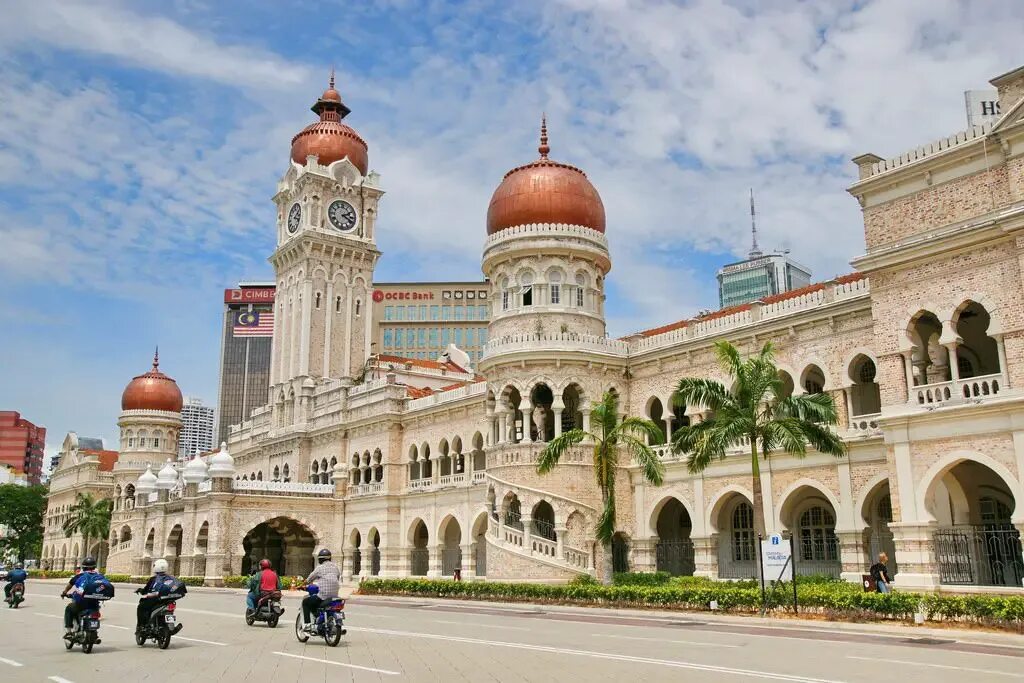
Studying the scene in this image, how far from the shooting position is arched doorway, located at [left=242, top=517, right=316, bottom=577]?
4575cm

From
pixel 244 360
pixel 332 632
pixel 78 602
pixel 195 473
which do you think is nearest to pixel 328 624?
pixel 332 632

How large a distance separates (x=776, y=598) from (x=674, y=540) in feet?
41.3

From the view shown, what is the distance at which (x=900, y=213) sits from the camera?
22.7m

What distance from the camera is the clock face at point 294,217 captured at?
2120 inches

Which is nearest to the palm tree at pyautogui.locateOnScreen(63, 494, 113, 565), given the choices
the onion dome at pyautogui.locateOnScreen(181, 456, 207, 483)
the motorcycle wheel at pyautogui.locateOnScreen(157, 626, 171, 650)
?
the onion dome at pyautogui.locateOnScreen(181, 456, 207, 483)

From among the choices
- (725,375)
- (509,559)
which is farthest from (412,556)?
(725,375)

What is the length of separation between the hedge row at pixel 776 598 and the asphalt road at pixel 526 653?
793mm

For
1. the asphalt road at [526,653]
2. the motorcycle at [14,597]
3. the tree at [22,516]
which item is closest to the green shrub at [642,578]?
the asphalt road at [526,653]

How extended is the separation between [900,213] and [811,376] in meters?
7.22

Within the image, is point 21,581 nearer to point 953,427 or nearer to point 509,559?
point 509,559

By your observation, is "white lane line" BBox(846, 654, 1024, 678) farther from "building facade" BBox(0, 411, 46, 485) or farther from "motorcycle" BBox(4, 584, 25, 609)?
"building facade" BBox(0, 411, 46, 485)

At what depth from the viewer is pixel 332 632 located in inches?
558

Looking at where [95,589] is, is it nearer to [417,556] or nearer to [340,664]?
[340,664]

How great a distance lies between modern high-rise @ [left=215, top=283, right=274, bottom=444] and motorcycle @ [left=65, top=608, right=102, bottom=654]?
120 m
